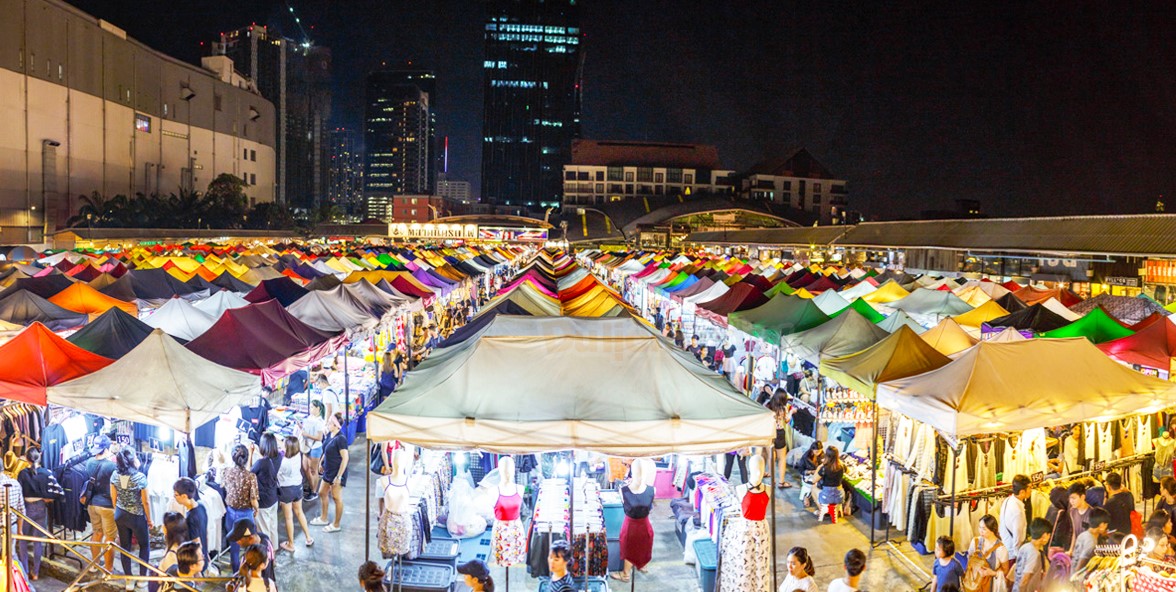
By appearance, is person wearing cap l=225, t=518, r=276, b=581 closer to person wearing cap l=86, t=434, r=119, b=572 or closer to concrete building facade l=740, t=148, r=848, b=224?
person wearing cap l=86, t=434, r=119, b=572

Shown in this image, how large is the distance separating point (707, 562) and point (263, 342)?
6453 mm

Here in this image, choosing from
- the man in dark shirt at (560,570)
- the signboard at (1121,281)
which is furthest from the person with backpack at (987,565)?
the signboard at (1121,281)

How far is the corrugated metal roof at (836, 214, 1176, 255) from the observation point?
25.5 metres

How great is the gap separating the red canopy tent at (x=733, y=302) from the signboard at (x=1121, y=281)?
16169 mm

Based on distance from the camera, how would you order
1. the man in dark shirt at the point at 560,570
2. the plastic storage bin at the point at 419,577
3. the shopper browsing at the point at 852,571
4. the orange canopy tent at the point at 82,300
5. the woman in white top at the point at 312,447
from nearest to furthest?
the shopper browsing at the point at 852,571
the man in dark shirt at the point at 560,570
the plastic storage bin at the point at 419,577
the woman in white top at the point at 312,447
the orange canopy tent at the point at 82,300

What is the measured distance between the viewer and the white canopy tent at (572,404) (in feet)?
21.6

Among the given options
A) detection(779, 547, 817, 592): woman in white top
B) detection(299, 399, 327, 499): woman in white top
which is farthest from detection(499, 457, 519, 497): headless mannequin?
detection(299, 399, 327, 499): woman in white top

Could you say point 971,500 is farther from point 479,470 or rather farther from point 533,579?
point 479,470

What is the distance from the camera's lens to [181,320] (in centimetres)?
1231

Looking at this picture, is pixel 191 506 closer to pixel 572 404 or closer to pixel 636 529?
pixel 572 404

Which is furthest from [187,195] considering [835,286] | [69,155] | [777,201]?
[777,201]

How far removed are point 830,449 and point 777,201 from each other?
5177 inches

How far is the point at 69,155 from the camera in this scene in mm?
58406

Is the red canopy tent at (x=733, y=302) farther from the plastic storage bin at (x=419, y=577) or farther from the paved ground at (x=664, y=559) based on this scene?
the plastic storage bin at (x=419, y=577)
